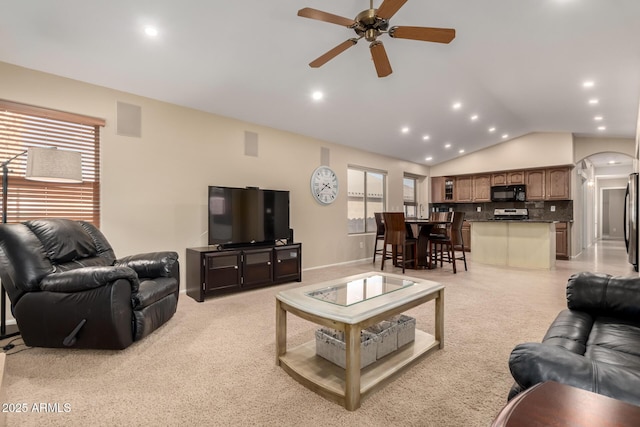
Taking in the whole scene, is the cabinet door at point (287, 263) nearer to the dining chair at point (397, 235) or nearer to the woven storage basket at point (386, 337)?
the dining chair at point (397, 235)

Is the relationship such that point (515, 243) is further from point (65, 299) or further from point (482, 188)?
point (65, 299)

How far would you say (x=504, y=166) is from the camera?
7656mm

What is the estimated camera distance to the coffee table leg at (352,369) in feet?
5.47

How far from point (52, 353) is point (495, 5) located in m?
4.70

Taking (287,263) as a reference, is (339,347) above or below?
below

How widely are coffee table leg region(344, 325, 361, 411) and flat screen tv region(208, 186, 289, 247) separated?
2.83 metres

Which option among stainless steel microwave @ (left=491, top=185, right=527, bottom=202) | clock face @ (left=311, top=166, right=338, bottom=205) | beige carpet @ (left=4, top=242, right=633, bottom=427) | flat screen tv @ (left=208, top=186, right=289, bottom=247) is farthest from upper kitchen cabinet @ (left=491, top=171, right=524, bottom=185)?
flat screen tv @ (left=208, top=186, right=289, bottom=247)

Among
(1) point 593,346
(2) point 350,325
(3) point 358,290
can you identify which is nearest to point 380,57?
(3) point 358,290

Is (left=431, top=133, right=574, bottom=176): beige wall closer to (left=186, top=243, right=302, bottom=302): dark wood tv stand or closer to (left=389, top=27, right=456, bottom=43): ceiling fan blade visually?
(left=186, top=243, right=302, bottom=302): dark wood tv stand

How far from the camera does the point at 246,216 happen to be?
4312mm

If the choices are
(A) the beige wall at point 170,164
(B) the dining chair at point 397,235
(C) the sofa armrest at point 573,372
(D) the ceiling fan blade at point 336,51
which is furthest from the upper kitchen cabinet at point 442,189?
(C) the sofa armrest at point 573,372

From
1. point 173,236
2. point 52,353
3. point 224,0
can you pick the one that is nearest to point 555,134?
point 224,0

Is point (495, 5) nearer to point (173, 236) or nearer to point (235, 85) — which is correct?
point (235, 85)

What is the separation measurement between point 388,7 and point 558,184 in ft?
23.6
